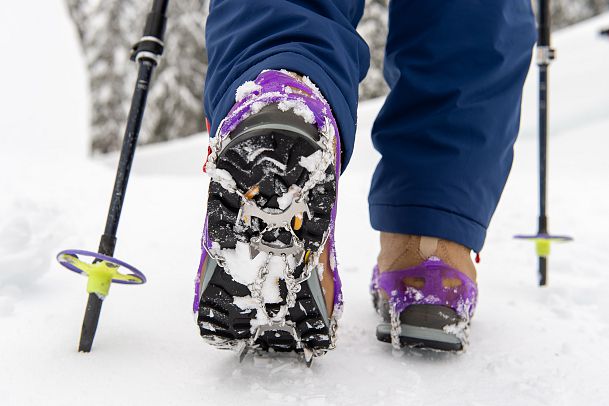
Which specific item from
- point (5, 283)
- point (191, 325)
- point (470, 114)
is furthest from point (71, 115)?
point (470, 114)

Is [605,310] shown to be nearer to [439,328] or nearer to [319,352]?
[439,328]

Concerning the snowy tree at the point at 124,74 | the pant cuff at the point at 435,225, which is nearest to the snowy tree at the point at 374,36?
the snowy tree at the point at 124,74

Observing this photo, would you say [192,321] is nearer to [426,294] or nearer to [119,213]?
[119,213]

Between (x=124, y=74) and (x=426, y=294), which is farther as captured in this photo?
(x=124, y=74)

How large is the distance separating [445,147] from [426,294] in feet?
0.90

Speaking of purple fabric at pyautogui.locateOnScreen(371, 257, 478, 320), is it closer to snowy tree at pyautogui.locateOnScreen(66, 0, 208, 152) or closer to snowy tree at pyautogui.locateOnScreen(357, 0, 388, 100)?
snowy tree at pyautogui.locateOnScreen(357, 0, 388, 100)

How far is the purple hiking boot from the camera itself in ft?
2.37

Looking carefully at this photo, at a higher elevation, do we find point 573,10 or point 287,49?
point 573,10

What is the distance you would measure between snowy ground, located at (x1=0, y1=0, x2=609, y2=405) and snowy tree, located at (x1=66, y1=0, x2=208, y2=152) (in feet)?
35.4

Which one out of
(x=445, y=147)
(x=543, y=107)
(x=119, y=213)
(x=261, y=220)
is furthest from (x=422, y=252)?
(x=543, y=107)

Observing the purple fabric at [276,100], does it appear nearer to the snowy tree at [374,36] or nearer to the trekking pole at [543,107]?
the trekking pole at [543,107]

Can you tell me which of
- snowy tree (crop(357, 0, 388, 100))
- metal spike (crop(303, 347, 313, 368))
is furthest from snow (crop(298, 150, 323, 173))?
snowy tree (crop(357, 0, 388, 100))

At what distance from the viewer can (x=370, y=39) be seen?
11.4 metres

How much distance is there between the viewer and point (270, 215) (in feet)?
2.41
